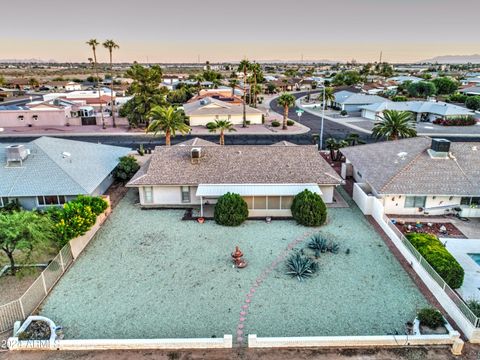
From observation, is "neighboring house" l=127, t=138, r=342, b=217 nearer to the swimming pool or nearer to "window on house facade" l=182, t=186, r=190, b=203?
"window on house facade" l=182, t=186, r=190, b=203

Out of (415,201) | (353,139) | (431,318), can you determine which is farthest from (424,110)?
(431,318)

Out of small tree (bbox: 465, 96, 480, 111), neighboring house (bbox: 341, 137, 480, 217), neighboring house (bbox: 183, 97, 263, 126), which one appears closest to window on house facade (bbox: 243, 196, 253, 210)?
neighboring house (bbox: 341, 137, 480, 217)

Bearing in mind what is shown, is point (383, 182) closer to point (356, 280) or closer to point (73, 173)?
point (356, 280)

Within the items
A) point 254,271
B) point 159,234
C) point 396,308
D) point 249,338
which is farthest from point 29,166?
point 396,308

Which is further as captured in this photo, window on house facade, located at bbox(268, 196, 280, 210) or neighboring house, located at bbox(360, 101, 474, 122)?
neighboring house, located at bbox(360, 101, 474, 122)

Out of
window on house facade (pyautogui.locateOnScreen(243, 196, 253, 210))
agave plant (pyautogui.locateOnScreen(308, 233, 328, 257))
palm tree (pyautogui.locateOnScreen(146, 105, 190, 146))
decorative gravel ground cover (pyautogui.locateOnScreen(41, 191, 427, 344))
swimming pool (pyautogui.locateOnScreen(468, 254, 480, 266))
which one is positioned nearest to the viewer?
decorative gravel ground cover (pyautogui.locateOnScreen(41, 191, 427, 344))
